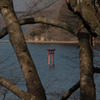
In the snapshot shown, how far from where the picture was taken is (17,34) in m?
3.89

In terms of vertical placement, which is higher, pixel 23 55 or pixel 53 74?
pixel 23 55

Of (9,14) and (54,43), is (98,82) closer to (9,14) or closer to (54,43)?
(9,14)

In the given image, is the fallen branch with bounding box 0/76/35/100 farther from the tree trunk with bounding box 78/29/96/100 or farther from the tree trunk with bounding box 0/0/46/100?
the tree trunk with bounding box 78/29/96/100

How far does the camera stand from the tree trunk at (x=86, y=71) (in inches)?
163

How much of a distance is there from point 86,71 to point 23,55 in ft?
2.91

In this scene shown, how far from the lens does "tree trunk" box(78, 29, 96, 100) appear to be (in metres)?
4.14

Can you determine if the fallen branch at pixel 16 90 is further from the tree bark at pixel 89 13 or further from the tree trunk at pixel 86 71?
the tree bark at pixel 89 13

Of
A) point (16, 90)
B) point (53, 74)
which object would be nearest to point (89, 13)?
point (16, 90)

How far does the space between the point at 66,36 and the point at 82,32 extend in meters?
86.0

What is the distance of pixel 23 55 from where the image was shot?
12.5ft

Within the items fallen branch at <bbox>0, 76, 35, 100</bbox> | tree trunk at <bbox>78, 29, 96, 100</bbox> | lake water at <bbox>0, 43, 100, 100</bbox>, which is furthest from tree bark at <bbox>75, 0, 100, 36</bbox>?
lake water at <bbox>0, 43, 100, 100</bbox>

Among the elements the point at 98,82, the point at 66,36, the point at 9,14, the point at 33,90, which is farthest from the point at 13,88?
the point at 66,36

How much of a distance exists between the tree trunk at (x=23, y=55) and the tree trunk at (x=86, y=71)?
23.2 inches

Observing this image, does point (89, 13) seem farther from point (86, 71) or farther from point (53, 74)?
point (53, 74)
